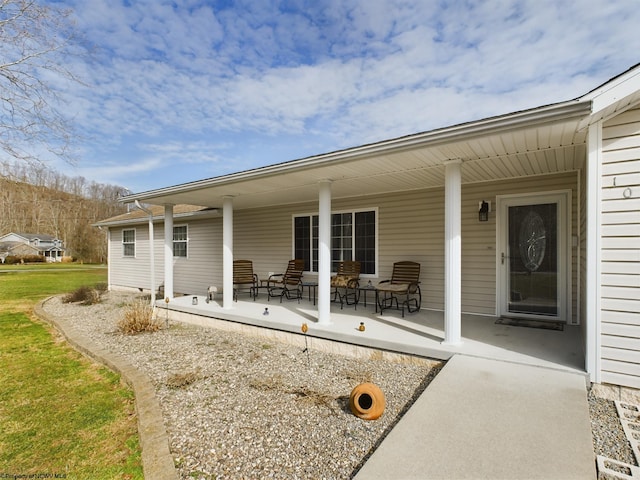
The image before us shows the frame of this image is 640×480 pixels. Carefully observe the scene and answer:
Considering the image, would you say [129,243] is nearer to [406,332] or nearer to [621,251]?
[406,332]

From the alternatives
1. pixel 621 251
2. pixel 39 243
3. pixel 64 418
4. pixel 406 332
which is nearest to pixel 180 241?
pixel 64 418

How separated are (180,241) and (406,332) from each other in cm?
→ 869

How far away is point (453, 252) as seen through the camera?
12.8 feet

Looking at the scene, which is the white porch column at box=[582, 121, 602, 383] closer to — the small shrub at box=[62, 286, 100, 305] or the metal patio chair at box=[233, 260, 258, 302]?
the metal patio chair at box=[233, 260, 258, 302]

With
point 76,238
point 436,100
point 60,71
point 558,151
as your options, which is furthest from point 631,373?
point 76,238

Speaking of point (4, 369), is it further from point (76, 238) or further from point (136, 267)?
point (76, 238)

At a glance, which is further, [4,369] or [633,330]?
[4,369]

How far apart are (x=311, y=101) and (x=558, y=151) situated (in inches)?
325

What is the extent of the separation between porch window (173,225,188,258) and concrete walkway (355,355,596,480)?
9495 mm

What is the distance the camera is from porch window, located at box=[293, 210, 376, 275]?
273 inches

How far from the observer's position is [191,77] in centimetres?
966

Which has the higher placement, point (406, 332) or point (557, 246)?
point (557, 246)

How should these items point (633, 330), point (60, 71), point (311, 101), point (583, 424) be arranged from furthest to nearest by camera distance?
1. point (311, 101)
2. point (60, 71)
3. point (633, 330)
4. point (583, 424)

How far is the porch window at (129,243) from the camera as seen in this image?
12336 mm
